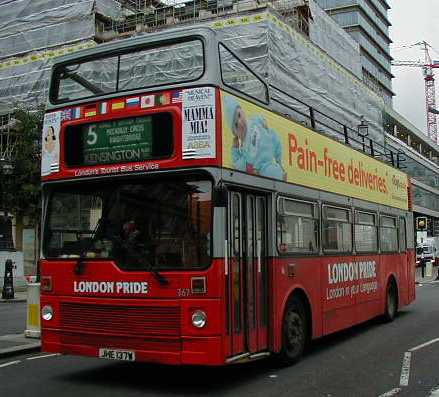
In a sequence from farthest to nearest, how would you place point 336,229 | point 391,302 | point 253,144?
point 391,302
point 336,229
point 253,144

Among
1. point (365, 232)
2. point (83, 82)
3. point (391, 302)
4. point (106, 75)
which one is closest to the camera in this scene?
point (106, 75)

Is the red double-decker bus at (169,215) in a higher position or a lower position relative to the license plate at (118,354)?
higher

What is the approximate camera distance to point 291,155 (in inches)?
358

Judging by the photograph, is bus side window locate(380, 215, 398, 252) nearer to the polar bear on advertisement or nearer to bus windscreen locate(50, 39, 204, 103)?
the polar bear on advertisement

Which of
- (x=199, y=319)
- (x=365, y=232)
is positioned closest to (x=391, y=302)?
(x=365, y=232)

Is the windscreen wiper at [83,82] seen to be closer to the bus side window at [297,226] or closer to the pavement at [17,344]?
the bus side window at [297,226]

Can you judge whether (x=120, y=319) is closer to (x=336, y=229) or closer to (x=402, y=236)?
(x=336, y=229)

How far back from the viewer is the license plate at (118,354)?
7125 mm

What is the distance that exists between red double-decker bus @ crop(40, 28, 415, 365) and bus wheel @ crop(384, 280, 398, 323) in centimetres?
496

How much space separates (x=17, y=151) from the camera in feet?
99.3

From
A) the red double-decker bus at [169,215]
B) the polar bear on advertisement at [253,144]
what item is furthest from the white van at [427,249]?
the red double-decker bus at [169,215]

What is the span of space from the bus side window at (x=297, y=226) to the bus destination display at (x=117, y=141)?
221 centimetres

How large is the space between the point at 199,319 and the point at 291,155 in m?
3.20

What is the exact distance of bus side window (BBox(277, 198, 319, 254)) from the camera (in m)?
8.62
